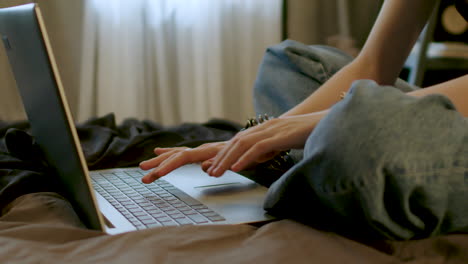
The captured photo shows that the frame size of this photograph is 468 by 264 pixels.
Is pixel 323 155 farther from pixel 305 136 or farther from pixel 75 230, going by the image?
pixel 75 230

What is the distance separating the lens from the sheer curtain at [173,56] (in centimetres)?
229

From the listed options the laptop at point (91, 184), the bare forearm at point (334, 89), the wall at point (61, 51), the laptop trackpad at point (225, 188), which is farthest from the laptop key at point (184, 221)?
the wall at point (61, 51)

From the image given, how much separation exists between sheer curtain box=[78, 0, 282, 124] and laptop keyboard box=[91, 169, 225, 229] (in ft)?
4.99

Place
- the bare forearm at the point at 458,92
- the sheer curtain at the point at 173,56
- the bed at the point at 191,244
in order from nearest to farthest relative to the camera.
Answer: the bed at the point at 191,244 < the bare forearm at the point at 458,92 < the sheer curtain at the point at 173,56

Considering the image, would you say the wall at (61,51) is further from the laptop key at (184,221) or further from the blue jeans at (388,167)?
the blue jeans at (388,167)

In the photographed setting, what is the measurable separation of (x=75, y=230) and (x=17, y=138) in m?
0.42

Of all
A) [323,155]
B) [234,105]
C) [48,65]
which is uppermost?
[48,65]

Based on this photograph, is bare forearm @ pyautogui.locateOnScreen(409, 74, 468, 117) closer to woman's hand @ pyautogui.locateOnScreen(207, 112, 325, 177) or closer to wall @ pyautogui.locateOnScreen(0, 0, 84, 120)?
woman's hand @ pyautogui.locateOnScreen(207, 112, 325, 177)

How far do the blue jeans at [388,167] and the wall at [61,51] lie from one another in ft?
6.06

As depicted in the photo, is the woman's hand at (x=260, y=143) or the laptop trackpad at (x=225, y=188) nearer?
the woman's hand at (x=260, y=143)

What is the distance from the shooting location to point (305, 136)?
0.66 m

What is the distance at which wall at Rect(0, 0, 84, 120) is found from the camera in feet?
6.96

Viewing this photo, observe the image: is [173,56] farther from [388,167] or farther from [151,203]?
[388,167]

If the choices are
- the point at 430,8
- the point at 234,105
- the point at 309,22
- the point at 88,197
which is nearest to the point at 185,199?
the point at 88,197
